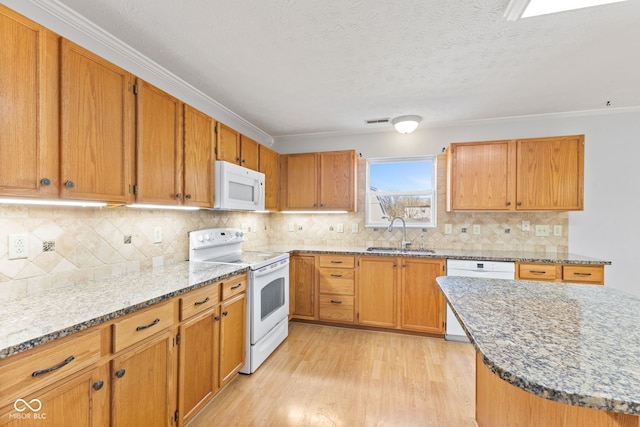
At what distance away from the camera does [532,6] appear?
4.83ft

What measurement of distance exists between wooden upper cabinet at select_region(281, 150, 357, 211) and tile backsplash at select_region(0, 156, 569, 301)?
0.34 meters

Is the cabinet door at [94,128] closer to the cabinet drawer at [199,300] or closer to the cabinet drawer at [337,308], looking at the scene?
the cabinet drawer at [199,300]

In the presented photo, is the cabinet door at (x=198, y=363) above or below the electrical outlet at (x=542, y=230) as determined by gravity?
below

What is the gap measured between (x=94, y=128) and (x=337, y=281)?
2586mm

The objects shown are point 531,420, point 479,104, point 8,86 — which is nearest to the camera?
point 531,420

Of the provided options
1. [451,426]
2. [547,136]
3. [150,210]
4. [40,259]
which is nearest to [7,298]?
[40,259]

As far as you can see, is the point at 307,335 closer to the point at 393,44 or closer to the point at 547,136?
the point at 393,44

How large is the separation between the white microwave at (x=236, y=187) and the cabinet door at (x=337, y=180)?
2.83 feet

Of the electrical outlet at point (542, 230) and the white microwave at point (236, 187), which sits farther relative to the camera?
the electrical outlet at point (542, 230)

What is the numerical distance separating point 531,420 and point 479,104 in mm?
2741

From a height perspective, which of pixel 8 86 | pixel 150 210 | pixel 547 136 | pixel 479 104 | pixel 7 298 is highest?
pixel 479 104

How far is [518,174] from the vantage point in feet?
9.56

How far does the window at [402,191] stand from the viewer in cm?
355

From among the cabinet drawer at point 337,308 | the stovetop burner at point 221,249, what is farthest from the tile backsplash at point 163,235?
the cabinet drawer at point 337,308
